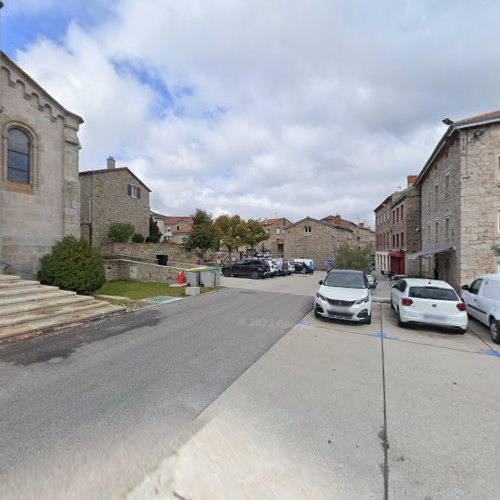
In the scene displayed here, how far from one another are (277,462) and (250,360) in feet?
8.40

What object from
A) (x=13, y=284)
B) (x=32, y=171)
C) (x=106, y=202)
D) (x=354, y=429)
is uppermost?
(x=106, y=202)

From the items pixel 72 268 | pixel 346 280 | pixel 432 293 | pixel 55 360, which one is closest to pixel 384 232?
pixel 346 280

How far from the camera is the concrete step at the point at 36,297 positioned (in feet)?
23.8

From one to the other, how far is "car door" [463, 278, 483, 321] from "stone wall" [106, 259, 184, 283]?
13974mm

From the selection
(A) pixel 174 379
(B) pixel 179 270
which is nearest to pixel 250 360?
(A) pixel 174 379

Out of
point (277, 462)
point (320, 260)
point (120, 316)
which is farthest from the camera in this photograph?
point (320, 260)

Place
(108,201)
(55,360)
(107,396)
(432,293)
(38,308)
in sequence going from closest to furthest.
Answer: (107,396) < (55,360) < (38,308) < (432,293) < (108,201)

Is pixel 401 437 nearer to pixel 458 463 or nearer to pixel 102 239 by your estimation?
pixel 458 463

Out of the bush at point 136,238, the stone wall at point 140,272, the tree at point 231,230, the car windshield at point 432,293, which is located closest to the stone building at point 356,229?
the tree at point 231,230

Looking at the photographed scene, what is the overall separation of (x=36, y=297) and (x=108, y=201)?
19.3 meters

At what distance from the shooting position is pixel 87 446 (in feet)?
8.98

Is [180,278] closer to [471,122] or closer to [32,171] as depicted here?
[32,171]

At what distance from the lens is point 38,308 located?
7504 mm

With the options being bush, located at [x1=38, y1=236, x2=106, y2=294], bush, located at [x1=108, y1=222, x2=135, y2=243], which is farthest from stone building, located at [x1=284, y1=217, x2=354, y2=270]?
bush, located at [x1=38, y1=236, x2=106, y2=294]
